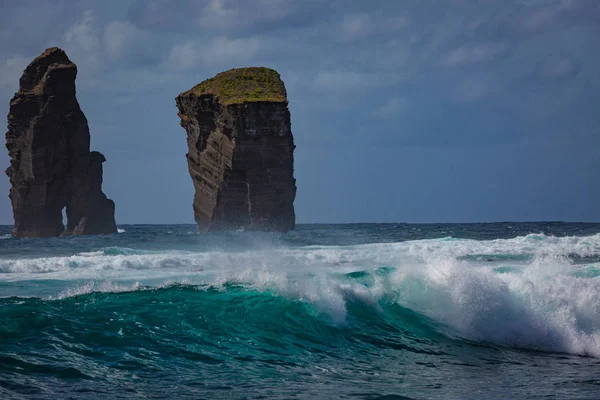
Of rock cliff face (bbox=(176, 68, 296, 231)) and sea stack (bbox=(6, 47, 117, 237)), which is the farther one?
sea stack (bbox=(6, 47, 117, 237))

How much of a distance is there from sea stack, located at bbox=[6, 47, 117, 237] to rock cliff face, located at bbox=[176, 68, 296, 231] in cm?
1380

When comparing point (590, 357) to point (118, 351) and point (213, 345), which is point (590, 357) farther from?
point (118, 351)

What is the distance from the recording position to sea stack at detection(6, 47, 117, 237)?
6438 cm

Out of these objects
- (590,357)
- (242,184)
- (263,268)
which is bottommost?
(590,357)

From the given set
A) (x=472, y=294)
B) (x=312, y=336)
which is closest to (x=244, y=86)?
(x=472, y=294)

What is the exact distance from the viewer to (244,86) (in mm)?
57156

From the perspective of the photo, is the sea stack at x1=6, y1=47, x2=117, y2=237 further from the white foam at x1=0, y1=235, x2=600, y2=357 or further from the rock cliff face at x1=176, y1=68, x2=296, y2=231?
the white foam at x1=0, y1=235, x2=600, y2=357

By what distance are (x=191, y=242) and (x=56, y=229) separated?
95.8ft

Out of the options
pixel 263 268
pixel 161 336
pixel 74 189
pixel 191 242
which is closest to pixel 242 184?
pixel 191 242

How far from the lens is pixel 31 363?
9000 mm

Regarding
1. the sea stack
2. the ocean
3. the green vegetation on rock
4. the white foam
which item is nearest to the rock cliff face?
the green vegetation on rock

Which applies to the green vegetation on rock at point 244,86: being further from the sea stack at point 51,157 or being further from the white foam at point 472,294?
the white foam at point 472,294

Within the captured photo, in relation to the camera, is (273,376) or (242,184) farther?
(242,184)

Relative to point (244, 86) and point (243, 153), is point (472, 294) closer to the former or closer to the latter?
point (243, 153)
